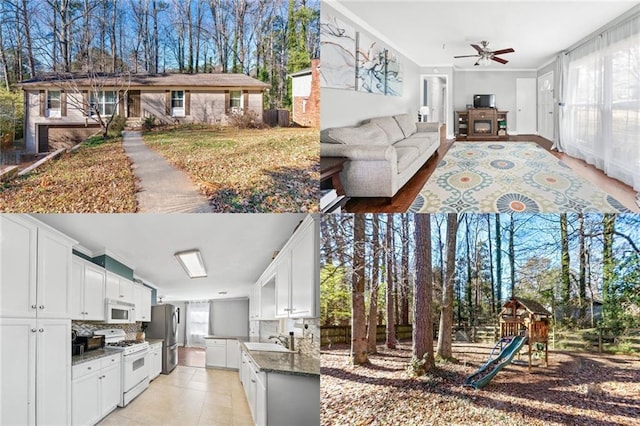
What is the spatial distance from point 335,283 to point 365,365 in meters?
0.59

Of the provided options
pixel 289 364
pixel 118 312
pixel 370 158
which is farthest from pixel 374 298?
pixel 118 312

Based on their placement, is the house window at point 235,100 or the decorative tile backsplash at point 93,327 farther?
the decorative tile backsplash at point 93,327

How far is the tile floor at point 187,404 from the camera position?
370cm

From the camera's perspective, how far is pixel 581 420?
2822mm

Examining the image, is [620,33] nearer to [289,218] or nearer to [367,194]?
[367,194]

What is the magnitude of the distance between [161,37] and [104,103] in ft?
1.82

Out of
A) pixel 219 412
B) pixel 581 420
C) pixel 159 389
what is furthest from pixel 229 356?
pixel 581 420

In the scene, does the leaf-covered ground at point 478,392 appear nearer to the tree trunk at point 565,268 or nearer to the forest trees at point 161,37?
the tree trunk at point 565,268

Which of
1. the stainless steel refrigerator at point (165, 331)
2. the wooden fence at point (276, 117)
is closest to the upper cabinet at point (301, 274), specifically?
the wooden fence at point (276, 117)

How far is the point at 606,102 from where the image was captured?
4000 mm

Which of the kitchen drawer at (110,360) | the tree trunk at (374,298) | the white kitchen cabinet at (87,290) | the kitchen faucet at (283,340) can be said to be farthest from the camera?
the kitchen faucet at (283,340)

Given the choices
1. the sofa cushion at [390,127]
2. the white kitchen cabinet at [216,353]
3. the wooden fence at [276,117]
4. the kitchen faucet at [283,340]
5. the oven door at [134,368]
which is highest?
the sofa cushion at [390,127]

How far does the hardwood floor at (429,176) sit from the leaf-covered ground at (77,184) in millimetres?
1520

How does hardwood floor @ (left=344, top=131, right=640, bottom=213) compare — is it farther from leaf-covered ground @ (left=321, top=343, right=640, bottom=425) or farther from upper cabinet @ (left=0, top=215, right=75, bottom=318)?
upper cabinet @ (left=0, top=215, right=75, bottom=318)
